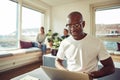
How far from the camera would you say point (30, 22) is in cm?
460

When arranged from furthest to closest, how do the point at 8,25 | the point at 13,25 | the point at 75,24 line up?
the point at 13,25, the point at 8,25, the point at 75,24

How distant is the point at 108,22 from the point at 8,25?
364 cm

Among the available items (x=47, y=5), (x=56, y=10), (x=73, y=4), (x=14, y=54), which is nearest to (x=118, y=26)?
(x=73, y=4)

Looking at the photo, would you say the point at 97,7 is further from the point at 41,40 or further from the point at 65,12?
the point at 41,40

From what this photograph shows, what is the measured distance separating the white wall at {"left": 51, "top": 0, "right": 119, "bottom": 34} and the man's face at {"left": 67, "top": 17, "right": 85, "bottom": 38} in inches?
152

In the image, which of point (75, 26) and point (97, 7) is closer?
point (75, 26)

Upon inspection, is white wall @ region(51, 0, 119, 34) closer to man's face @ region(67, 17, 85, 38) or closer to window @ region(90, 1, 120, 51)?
window @ region(90, 1, 120, 51)

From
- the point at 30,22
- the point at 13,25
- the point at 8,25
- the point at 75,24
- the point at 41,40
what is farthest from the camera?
the point at 30,22

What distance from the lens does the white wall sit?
4.68 metres

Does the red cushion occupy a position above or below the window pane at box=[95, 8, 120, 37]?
below

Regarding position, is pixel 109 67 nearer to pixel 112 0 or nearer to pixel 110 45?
pixel 110 45

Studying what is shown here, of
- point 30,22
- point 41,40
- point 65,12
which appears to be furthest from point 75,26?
point 65,12

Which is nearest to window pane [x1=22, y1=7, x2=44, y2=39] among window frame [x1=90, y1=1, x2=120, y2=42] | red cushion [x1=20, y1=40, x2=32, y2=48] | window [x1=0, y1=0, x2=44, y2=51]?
window [x1=0, y1=0, x2=44, y2=51]

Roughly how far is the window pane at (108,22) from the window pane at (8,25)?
316 centimetres
